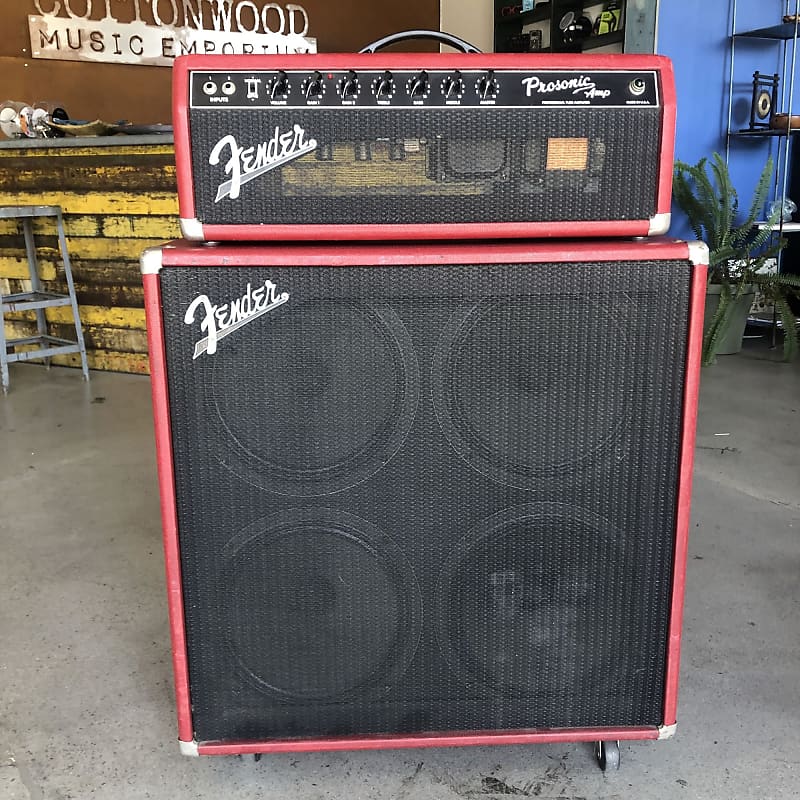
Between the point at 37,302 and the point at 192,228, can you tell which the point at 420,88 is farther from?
the point at 37,302

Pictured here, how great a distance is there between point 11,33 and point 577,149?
4659 millimetres

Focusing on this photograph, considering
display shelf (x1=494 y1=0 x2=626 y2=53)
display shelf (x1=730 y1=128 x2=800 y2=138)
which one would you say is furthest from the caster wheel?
display shelf (x1=494 y1=0 x2=626 y2=53)

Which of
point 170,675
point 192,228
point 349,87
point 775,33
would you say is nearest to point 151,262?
point 192,228

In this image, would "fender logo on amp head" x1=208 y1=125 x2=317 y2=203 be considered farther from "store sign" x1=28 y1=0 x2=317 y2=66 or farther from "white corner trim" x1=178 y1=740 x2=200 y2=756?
"store sign" x1=28 y1=0 x2=317 y2=66

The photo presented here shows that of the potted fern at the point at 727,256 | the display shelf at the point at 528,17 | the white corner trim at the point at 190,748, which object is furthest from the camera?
the display shelf at the point at 528,17

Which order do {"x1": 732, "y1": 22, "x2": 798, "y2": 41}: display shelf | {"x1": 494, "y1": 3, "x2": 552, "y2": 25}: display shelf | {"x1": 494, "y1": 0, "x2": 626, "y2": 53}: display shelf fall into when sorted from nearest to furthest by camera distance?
1. {"x1": 732, "y1": 22, "x2": 798, "y2": 41}: display shelf
2. {"x1": 494, "y1": 0, "x2": 626, "y2": 53}: display shelf
3. {"x1": 494, "y1": 3, "x2": 552, "y2": 25}: display shelf

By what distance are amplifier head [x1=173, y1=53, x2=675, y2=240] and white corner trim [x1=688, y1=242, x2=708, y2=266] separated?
0.19 ft

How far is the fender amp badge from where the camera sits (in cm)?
92

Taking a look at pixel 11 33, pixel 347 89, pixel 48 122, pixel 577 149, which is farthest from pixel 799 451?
pixel 11 33

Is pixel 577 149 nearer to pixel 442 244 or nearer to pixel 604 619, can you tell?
pixel 442 244

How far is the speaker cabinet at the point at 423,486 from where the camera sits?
93 cm

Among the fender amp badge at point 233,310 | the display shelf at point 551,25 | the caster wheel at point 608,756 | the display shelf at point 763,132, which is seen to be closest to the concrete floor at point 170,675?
the caster wheel at point 608,756

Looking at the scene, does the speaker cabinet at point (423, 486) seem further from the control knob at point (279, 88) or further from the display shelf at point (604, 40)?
the display shelf at point (604, 40)

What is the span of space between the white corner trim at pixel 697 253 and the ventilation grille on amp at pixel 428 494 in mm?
16
